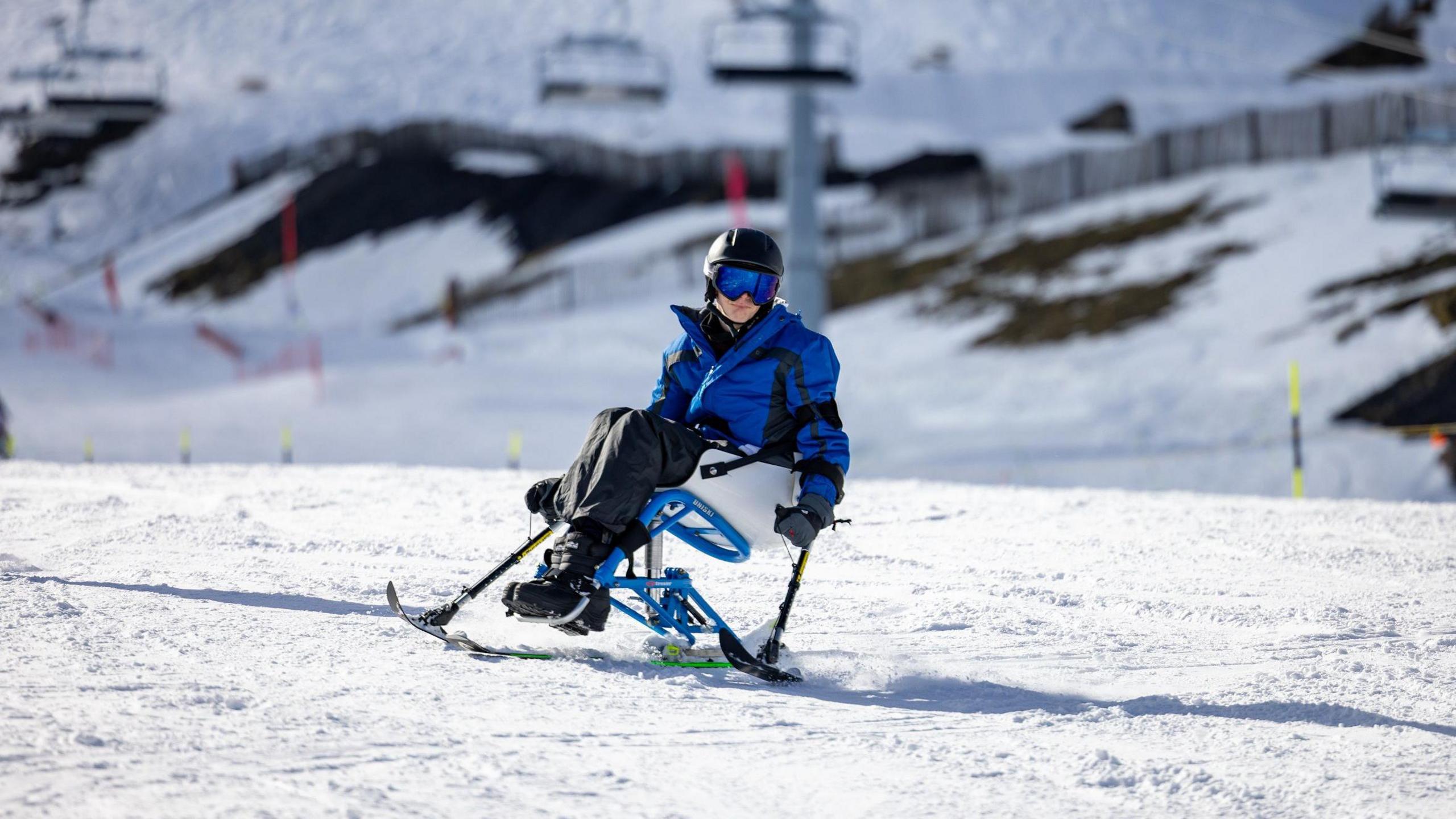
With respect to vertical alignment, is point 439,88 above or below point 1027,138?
above

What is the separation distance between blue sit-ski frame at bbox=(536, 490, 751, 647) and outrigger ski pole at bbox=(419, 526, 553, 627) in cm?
12

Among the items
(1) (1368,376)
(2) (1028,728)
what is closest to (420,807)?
(2) (1028,728)

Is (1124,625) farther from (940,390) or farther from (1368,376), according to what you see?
(940,390)

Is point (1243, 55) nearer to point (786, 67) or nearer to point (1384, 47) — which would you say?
point (1384, 47)

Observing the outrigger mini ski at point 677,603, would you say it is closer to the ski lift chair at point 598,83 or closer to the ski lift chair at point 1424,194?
the ski lift chair at point 1424,194

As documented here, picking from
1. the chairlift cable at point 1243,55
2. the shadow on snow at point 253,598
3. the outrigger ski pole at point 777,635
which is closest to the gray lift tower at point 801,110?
the chairlift cable at point 1243,55

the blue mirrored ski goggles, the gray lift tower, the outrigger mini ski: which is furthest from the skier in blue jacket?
the gray lift tower

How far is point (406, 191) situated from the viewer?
50.4 metres

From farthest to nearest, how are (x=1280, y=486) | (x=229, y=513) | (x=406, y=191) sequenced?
(x=406, y=191) → (x=1280, y=486) → (x=229, y=513)

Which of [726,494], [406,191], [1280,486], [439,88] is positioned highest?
[439,88]

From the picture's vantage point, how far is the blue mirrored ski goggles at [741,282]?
440cm

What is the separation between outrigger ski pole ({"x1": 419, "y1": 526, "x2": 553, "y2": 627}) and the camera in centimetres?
441

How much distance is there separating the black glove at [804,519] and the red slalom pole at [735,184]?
36245mm

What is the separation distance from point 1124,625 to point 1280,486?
1219 centimetres
